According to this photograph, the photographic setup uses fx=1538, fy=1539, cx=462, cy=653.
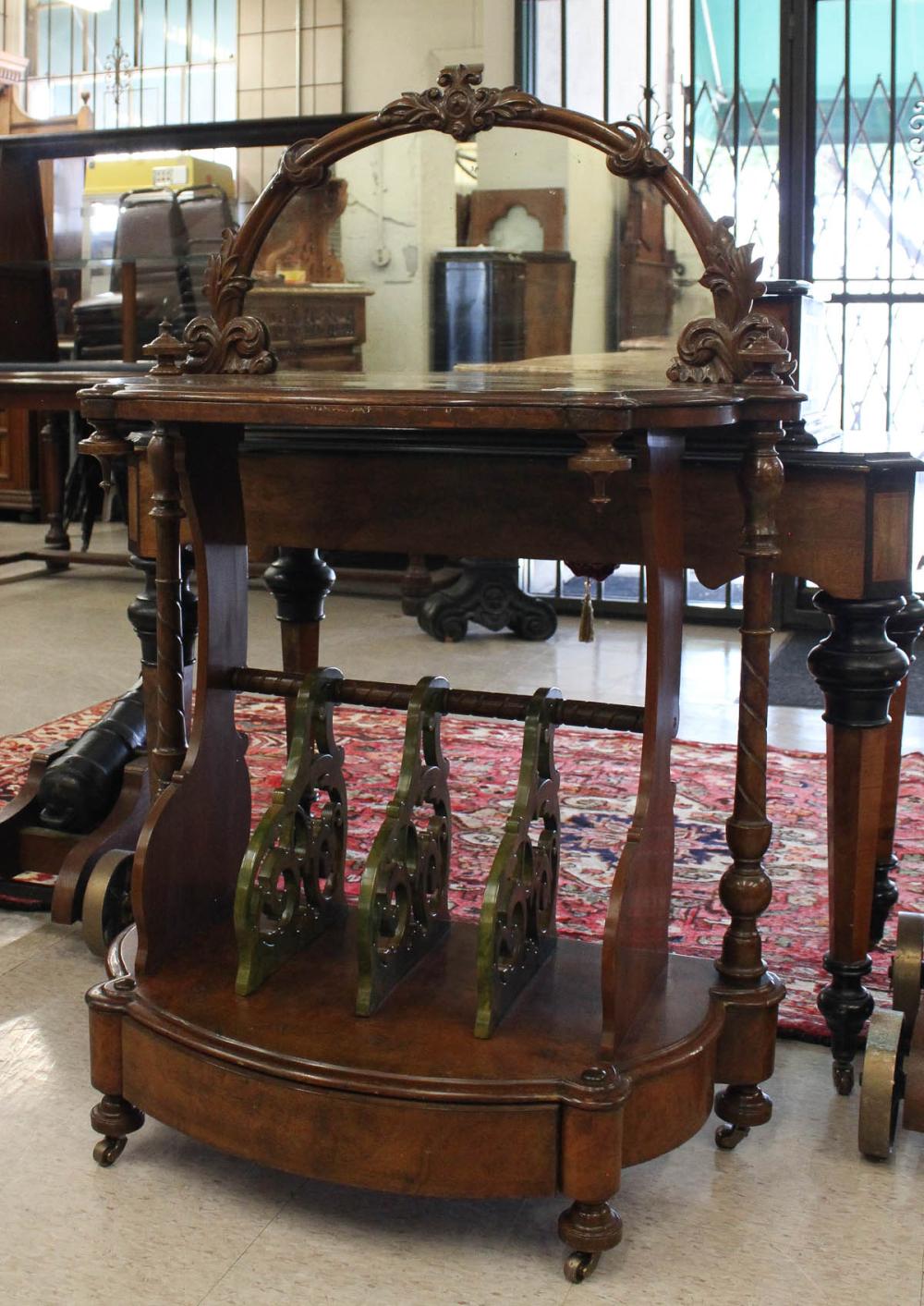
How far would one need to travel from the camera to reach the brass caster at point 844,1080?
82.8 inches

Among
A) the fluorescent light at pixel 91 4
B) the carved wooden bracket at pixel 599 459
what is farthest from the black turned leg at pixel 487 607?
the fluorescent light at pixel 91 4

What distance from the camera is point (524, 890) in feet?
6.25

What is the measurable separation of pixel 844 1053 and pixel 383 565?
4.82 metres

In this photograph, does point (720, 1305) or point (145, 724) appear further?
point (145, 724)

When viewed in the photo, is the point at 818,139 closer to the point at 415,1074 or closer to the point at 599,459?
the point at 599,459

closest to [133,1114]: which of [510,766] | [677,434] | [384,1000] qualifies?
[384,1000]

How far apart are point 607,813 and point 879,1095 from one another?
5.02 ft

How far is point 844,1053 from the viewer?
2125mm

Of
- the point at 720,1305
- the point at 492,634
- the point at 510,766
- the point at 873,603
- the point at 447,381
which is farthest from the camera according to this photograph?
the point at 492,634

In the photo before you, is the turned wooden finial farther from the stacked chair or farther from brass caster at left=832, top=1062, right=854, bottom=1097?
the stacked chair

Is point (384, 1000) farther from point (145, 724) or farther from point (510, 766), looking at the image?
point (510, 766)

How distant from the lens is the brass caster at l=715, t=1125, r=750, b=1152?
195cm

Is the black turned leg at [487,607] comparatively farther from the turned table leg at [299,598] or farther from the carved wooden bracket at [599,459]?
the carved wooden bracket at [599,459]

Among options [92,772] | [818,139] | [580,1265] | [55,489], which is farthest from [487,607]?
[580,1265]
